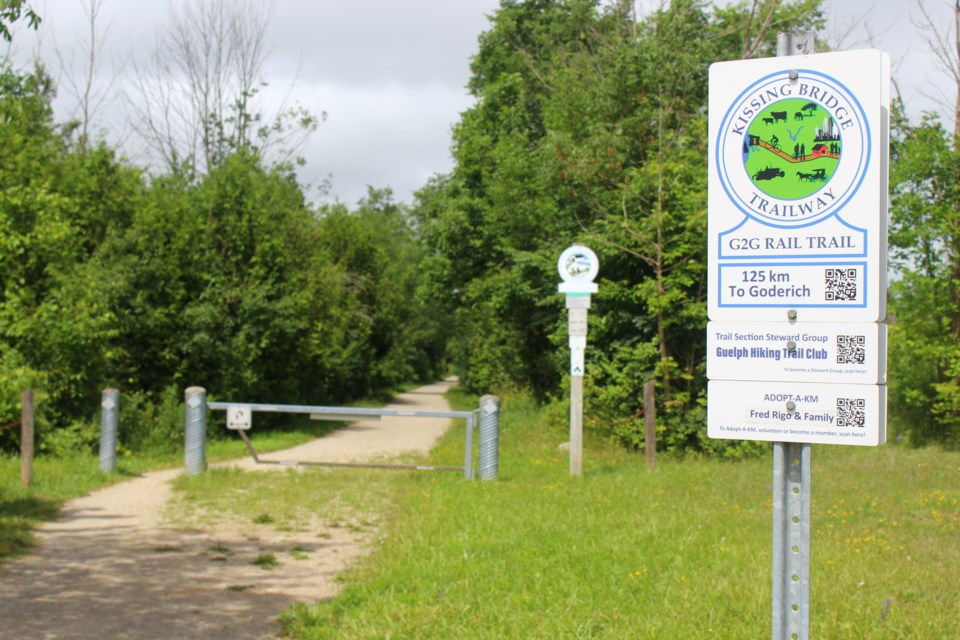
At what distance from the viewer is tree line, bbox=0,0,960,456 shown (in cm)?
1498

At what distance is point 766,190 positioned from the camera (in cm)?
300

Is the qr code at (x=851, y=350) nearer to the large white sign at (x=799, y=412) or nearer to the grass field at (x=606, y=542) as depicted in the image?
the large white sign at (x=799, y=412)

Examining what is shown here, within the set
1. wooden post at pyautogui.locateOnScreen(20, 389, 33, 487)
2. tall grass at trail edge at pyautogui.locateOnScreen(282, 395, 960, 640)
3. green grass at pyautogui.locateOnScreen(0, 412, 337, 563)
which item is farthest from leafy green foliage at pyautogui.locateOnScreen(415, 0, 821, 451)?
wooden post at pyautogui.locateOnScreen(20, 389, 33, 487)

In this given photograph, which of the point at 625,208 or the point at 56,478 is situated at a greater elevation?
the point at 625,208

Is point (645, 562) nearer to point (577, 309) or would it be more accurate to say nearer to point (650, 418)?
point (650, 418)

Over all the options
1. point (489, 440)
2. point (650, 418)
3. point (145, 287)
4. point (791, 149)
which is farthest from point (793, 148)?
point (145, 287)

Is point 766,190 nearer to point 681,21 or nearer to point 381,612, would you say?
point 381,612

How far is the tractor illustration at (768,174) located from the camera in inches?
117

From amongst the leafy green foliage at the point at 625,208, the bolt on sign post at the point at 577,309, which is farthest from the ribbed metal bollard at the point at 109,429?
the leafy green foliage at the point at 625,208

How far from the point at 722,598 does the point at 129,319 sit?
16.2m

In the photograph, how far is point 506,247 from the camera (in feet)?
82.9

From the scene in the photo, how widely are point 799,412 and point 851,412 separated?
0.15 m

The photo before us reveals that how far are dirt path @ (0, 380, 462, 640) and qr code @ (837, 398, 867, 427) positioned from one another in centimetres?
433

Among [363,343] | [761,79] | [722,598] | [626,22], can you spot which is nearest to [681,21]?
[626,22]
